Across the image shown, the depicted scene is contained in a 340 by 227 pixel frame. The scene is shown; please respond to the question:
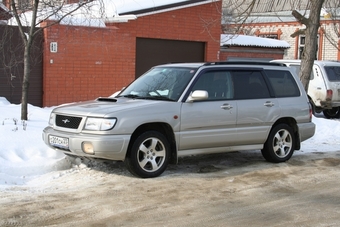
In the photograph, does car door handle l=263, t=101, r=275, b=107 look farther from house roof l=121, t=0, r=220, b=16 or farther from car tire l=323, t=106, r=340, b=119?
car tire l=323, t=106, r=340, b=119

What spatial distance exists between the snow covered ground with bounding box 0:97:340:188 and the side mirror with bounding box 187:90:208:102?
6.85 feet

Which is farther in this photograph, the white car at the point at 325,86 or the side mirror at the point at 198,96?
the white car at the point at 325,86

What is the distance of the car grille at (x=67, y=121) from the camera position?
7270 millimetres

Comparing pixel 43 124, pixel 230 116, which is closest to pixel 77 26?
pixel 43 124

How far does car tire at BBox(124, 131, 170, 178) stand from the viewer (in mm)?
7207

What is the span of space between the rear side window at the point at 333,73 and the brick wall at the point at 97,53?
389 centimetres

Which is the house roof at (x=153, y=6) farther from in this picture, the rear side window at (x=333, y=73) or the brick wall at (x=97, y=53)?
the rear side window at (x=333, y=73)

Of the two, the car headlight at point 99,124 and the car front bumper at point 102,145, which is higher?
the car headlight at point 99,124

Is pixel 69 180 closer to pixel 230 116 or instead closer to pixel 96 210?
pixel 96 210

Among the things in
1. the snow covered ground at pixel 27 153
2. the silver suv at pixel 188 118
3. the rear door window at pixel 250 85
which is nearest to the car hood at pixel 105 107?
the silver suv at pixel 188 118

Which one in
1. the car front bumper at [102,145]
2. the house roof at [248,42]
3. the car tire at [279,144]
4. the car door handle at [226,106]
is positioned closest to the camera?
the car front bumper at [102,145]

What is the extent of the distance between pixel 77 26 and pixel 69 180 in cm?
895

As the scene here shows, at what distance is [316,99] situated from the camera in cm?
1631

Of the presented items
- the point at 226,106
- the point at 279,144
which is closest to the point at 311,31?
the point at 279,144
